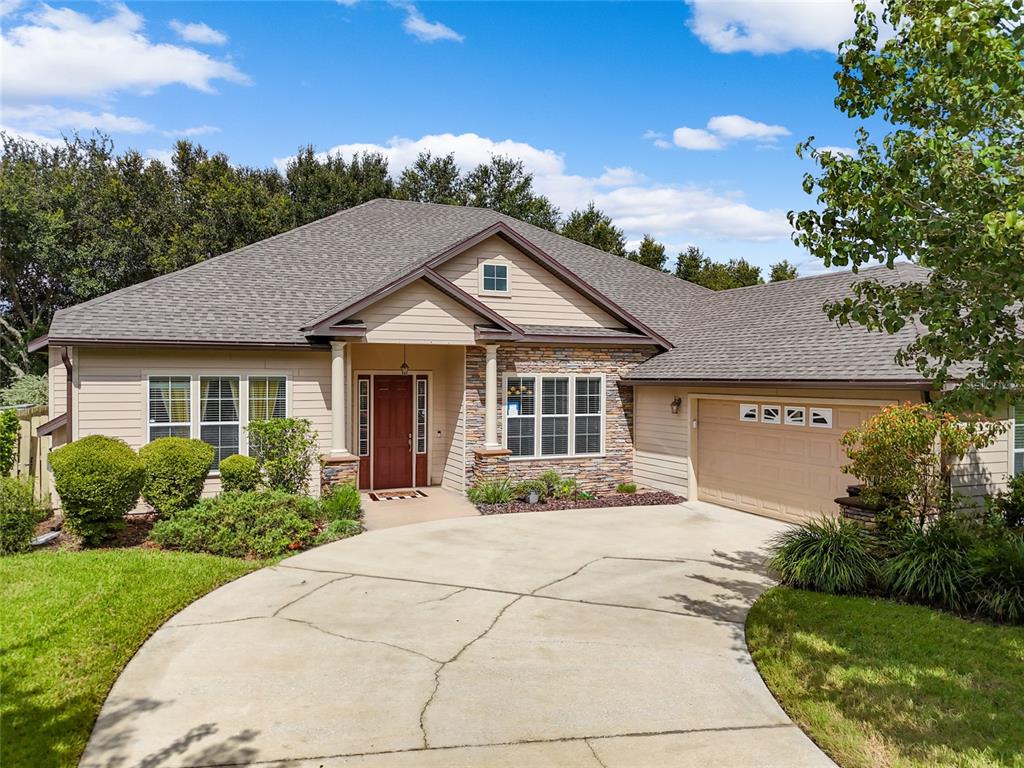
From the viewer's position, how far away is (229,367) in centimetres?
1241

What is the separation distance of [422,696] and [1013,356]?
15.9ft

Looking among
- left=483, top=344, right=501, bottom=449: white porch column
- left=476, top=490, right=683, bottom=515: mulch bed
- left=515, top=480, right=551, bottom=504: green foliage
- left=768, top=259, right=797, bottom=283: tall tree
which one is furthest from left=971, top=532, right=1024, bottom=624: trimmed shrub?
left=768, top=259, right=797, bottom=283: tall tree

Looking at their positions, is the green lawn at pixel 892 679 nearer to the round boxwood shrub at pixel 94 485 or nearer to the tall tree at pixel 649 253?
the round boxwood shrub at pixel 94 485

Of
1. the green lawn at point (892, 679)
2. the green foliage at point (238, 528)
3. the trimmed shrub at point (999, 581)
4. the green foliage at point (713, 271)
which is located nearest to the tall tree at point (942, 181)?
the green lawn at point (892, 679)

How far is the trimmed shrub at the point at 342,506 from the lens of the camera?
1127 centimetres

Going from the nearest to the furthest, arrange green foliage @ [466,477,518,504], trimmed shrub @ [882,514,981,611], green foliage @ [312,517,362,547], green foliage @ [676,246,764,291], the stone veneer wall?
trimmed shrub @ [882,514,981,611] < green foliage @ [312,517,362,547] < green foliage @ [466,477,518,504] < the stone veneer wall < green foliage @ [676,246,764,291]

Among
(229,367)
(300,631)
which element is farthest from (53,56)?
(300,631)

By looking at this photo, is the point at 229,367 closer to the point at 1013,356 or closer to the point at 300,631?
the point at 300,631

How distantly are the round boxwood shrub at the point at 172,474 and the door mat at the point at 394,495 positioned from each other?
3.83m

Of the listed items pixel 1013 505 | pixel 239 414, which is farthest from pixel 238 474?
pixel 1013 505

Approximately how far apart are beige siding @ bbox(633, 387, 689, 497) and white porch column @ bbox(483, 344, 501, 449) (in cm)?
356

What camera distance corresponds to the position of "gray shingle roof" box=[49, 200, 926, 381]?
11664 mm

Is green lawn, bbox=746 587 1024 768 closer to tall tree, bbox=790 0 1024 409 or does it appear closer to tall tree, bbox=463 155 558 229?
tall tree, bbox=790 0 1024 409

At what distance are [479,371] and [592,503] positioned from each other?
356 cm
